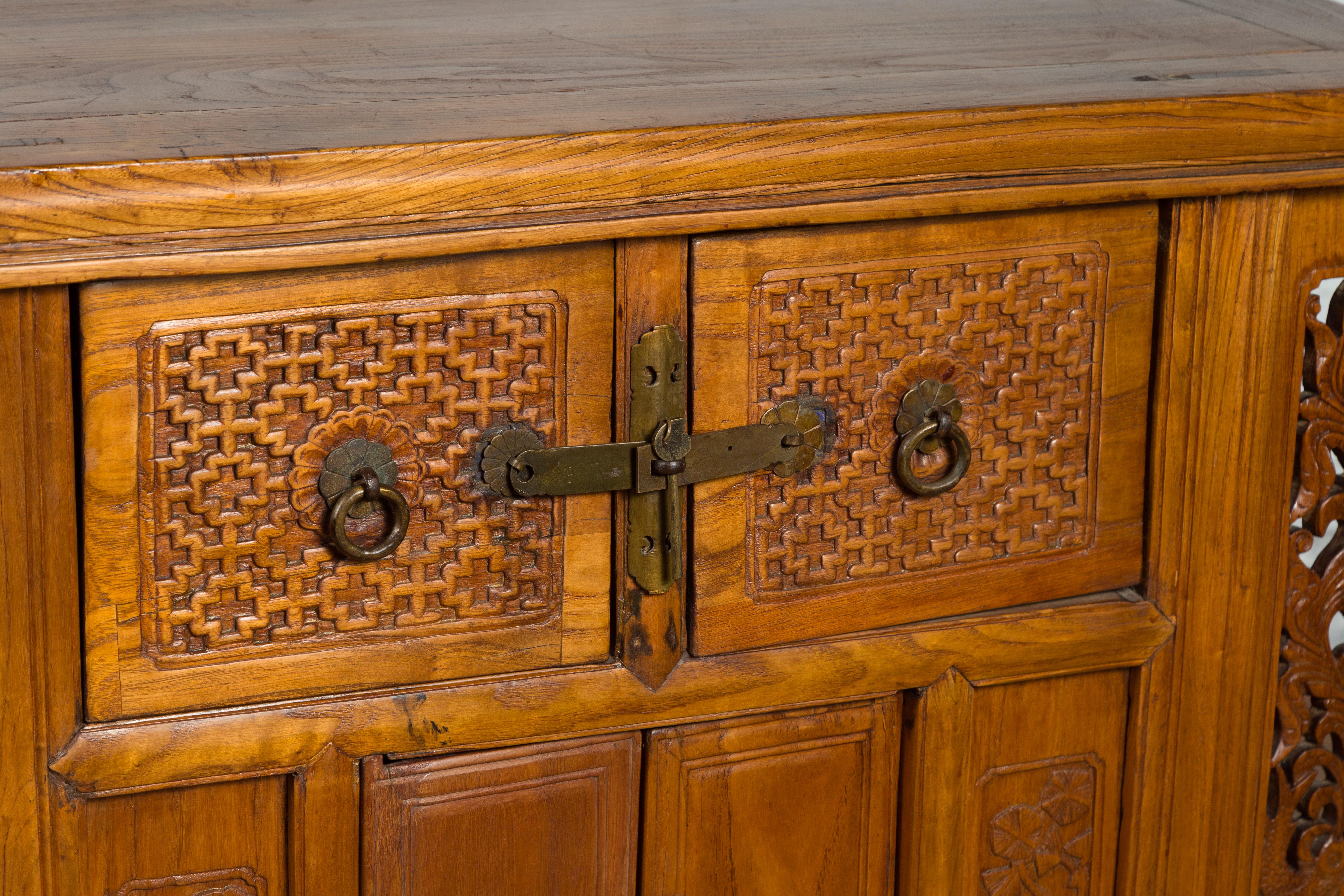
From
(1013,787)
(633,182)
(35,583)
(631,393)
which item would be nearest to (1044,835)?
(1013,787)

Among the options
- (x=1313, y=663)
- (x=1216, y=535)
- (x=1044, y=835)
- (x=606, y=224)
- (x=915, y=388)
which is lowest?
(x=1044, y=835)

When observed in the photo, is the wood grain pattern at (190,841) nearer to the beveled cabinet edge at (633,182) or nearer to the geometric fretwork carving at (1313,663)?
the beveled cabinet edge at (633,182)

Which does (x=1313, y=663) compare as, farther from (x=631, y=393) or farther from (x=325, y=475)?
(x=325, y=475)

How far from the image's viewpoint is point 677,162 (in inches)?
37.4

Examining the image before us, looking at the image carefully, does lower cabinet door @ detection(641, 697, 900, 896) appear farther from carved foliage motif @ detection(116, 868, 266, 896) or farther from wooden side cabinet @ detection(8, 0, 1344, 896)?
carved foliage motif @ detection(116, 868, 266, 896)

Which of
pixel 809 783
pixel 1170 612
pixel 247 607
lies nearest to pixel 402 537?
pixel 247 607

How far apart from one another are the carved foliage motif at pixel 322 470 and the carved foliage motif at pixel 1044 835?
1.25 feet

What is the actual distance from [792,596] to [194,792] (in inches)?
14.8

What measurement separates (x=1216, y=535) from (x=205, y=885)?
2.26ft

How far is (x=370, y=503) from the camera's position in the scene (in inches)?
38.4

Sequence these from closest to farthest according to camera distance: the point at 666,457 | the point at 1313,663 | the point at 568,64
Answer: the point at 666,457 → the point at 568,64 → the point at 1313,663

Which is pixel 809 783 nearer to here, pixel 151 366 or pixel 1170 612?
pixel 1170 612

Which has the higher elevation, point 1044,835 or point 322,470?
point 322,470

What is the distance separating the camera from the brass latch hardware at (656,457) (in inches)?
38.9
